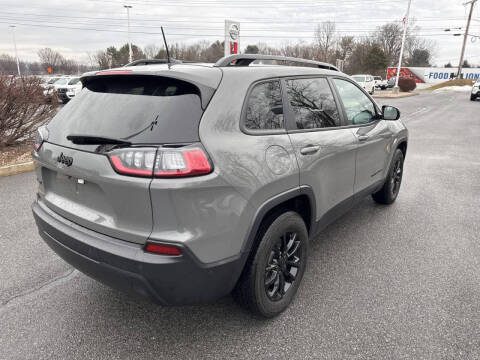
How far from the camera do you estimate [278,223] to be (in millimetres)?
2324

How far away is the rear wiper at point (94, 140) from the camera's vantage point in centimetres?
190

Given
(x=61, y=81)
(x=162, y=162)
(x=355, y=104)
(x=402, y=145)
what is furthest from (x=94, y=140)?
(x=61, y=81)

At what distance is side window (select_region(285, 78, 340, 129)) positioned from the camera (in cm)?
261

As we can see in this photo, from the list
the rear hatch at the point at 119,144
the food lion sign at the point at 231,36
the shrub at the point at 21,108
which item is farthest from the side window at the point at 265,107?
the food lion sign at the point at 231,36

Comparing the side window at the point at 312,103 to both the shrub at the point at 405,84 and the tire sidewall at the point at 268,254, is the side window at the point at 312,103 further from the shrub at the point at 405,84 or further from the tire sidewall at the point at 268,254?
the shrub at the point at 405,84

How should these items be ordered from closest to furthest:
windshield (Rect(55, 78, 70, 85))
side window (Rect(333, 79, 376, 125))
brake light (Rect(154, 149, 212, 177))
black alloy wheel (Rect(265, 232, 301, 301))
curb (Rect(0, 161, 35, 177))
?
brake light (Rect(154, 149, 212, 177))
black alloy wheel (Rect(265, 232, 301, 301))
side window (Rect(333, 79, 376, 125))
curb (Rect(0, 161, 35, 177))
windshield (Rect(55, 78, 70, 85))

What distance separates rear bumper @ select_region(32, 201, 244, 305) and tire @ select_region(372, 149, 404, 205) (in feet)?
9.98

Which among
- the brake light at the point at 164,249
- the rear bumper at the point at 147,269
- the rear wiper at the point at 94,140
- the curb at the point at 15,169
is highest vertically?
the rear wiper at the point at 94,140

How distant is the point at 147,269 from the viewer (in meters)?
1.81

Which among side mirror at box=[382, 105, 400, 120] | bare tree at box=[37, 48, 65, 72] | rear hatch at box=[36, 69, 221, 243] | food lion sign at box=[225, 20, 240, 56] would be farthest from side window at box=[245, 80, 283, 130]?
bare tree at box=[37, 48, 65, 72]

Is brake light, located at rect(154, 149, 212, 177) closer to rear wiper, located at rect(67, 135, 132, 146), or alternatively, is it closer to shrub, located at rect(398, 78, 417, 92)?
rear wiper, located at rect(67, 135, 132, 146)

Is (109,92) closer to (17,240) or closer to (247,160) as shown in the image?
(247,160)

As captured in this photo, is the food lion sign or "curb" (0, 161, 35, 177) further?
the food lion sign

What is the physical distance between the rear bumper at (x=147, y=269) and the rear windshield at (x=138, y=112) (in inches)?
22.3
